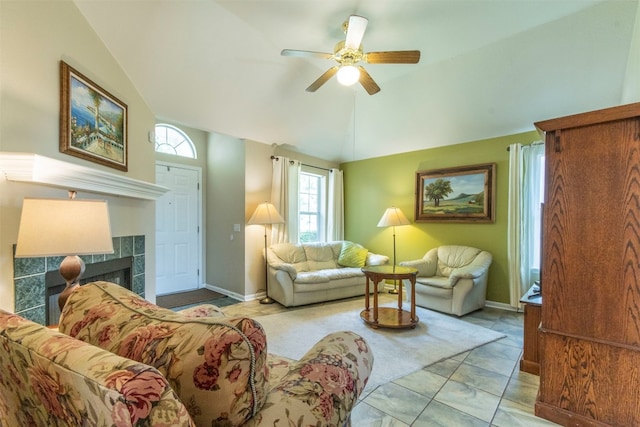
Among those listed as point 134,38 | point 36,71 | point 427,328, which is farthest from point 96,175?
point 427,328

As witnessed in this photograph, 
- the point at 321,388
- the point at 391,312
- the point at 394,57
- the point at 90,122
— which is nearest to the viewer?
the point at 321,388

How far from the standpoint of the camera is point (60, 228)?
1.36 meters

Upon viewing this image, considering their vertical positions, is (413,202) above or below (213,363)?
above

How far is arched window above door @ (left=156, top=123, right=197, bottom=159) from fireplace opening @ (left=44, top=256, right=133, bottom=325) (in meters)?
2.42

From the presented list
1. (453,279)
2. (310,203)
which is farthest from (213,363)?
(310,203)

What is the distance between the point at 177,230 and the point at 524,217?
5090 millimetres

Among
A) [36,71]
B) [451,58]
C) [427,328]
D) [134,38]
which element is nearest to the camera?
[36,71]

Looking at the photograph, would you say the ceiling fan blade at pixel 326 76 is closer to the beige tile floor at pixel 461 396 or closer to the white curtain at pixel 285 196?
the white curtain at pixel 285 196

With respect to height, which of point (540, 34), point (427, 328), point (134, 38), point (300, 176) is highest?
point (540, 34)

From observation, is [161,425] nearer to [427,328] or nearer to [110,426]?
[110,426]

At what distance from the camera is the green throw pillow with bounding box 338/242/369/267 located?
15.8 feet

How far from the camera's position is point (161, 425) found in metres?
0.50

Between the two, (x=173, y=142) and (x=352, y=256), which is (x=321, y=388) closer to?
(x=352, y=256)

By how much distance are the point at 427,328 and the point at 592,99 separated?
3.17 m
